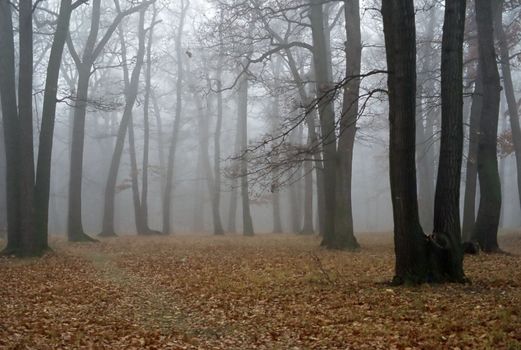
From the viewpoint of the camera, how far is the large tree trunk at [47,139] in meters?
15.4

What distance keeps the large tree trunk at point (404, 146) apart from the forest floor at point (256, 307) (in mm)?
508

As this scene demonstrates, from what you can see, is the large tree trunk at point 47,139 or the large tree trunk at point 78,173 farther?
the large tree trunk at point 78,173

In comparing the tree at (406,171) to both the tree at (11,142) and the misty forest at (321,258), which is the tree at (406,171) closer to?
the misty forest at (321,258)

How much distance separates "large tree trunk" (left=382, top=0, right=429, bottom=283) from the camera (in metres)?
8.70

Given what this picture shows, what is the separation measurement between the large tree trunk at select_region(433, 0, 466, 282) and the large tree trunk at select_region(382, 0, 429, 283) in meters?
0.46

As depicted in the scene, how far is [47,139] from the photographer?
16.1m

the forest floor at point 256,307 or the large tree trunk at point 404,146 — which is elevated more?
the large tree trunk at point 404,146

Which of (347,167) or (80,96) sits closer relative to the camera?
(347,167)

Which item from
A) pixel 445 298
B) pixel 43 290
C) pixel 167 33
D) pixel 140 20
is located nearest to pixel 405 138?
pixel 445 298

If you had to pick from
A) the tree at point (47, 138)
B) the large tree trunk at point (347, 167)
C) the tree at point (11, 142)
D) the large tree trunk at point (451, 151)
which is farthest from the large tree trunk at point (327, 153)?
the tree at point (11, 142)

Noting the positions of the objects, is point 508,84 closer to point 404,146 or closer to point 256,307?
point 404,146

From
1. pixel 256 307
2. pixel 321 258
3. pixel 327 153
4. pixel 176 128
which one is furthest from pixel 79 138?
pixel 256 307

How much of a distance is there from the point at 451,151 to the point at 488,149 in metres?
5.88

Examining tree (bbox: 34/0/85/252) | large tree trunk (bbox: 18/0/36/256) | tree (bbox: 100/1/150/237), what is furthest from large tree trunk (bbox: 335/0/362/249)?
tree (bbox: 100/1/150/237)
